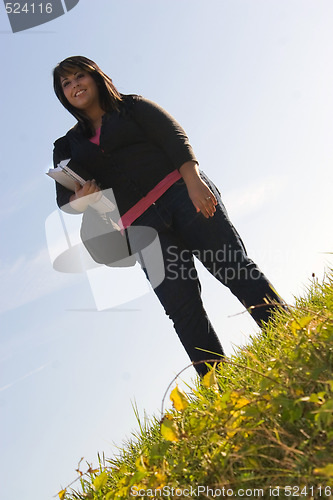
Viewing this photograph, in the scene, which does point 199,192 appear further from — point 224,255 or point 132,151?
point 132,151

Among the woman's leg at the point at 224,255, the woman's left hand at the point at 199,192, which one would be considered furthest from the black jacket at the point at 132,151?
the woman's leg at the point at 224,255

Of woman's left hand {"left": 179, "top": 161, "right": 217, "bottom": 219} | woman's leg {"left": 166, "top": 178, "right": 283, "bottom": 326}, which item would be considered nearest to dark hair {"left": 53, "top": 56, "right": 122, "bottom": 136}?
woman's left hand {"left": 179, "top": 161, "right": 217, "bottom": 219}

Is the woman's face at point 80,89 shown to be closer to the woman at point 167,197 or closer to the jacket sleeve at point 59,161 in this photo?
the woman at point 167,197

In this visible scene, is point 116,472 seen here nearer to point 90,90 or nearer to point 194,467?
point 194,467

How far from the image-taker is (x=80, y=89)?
342cm

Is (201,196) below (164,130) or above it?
below

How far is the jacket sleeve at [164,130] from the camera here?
3201mm

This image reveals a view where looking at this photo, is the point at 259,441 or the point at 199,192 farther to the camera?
the point at 199,192

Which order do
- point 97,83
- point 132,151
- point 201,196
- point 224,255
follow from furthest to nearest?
point 97,83
point 132,151
point 224,255
point 201,196

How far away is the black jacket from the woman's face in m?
0.16

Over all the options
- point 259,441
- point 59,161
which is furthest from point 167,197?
point 259,441

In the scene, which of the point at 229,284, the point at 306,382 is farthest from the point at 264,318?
the point at 306,382

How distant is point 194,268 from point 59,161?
1228mm

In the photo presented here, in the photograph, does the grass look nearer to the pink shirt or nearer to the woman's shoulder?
the pink shirt
